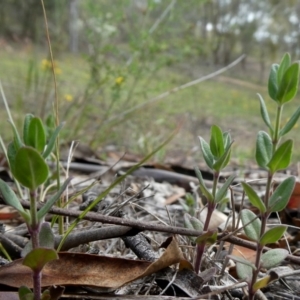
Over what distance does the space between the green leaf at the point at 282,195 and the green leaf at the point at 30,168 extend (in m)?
0.25

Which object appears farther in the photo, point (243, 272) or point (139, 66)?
point (139, 66)

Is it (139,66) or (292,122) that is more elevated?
(292,122)

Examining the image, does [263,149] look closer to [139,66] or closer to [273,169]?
[273,169]

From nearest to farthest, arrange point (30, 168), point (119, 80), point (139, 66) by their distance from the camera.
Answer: point (30, 168) → point (119, 80) → point (139, 66)

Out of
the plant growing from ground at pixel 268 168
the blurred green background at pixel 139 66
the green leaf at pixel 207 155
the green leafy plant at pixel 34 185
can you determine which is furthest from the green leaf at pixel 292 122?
the blurred green background at pixel 139 66

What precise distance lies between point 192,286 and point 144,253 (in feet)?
0.29

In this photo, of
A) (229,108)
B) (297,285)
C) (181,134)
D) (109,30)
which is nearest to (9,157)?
(297,285)

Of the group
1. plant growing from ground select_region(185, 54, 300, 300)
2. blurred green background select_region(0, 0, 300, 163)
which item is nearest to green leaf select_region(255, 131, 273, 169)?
plant growing from ground select_region(185, 54, 300, 300)

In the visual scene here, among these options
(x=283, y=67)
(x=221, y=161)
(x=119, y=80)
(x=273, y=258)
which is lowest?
(x=119, y=80)

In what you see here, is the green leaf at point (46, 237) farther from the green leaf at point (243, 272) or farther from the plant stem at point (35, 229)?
the green leaf at point (243, 272)

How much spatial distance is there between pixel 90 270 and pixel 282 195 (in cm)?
25

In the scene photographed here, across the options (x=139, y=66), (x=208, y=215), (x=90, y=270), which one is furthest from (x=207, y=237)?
(x=139, y=66)

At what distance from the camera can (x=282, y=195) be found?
50 cm

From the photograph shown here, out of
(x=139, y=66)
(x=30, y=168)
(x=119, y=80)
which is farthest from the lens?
(x=139, y=66)
